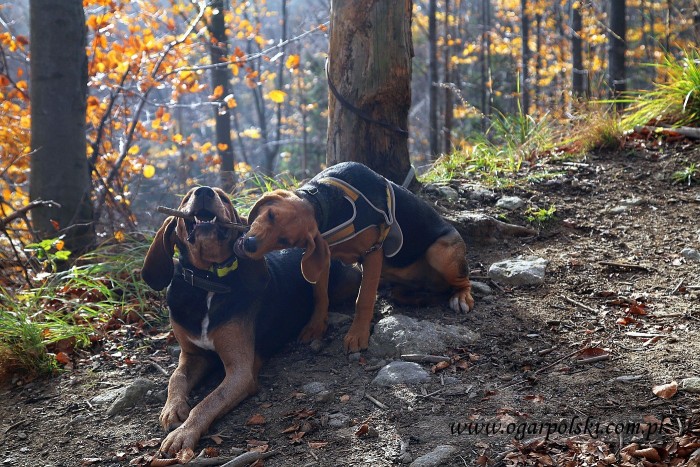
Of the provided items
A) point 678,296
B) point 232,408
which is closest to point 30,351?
point 232,408

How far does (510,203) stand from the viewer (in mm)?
6254

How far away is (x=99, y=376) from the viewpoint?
15.1 feet

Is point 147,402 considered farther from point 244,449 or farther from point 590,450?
point 590,450

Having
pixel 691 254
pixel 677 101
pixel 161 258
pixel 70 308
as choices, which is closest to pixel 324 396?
pixel 161 258

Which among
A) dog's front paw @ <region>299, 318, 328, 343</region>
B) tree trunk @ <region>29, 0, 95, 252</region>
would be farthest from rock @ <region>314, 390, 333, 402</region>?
tree trunk @ <region>29, 0, 95, 252</region>

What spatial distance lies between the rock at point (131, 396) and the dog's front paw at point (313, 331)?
3.35 feet

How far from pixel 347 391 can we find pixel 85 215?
3732mm

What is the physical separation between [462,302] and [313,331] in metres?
1.06

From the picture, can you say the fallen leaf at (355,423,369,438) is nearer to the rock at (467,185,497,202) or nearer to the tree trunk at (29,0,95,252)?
the rock at (467,185,497,202)

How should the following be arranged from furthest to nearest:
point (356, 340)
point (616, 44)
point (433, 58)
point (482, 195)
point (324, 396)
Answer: point (433, 58), point (616, 44), point (482, 195), point (356, 340), point (324, 396)

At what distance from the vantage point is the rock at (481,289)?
5.05 metres

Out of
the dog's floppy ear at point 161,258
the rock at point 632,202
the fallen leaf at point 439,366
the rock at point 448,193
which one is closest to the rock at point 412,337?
the fallen leaf at point 439,366

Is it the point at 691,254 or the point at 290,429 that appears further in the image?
the point at 691,254

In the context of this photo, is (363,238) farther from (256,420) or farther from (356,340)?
(256,420)
